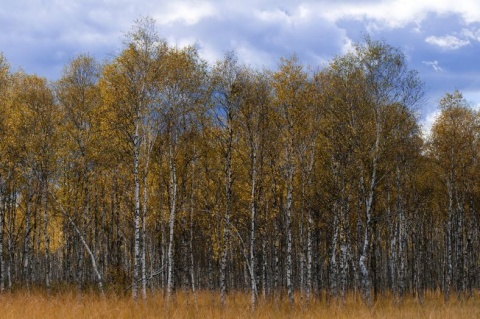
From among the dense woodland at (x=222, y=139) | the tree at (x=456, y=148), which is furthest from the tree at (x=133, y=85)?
the tree at (x=456, y=148)

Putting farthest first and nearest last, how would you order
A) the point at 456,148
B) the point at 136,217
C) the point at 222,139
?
the point at 456,148 → the point at 222,139 → the point at 136,217

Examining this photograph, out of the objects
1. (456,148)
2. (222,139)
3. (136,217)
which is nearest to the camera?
(136,217)

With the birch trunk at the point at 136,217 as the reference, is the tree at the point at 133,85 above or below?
above

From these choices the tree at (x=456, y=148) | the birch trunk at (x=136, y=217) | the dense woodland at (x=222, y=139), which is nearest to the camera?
the birch trunk at (x=136, y=217)

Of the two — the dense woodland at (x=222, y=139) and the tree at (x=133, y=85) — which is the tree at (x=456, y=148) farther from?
the tree at (x=133, y=85)

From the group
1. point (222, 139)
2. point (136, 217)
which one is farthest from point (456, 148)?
point (136, 217)

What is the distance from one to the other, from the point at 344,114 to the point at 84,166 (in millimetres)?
16793

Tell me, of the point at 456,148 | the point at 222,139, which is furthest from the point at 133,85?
the point at 456,148

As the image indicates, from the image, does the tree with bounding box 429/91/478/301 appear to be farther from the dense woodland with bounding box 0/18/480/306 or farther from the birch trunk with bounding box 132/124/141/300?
the birch trunk with bounding box 132/124/141/300

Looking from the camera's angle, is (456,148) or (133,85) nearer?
(133,85)

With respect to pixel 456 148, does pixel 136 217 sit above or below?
below

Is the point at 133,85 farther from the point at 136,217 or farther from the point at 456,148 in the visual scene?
the point at 456,148

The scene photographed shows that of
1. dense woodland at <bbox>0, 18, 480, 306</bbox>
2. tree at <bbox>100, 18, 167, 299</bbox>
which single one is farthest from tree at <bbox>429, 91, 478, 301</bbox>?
tree at <bbox>100, 18, 167, 299</bbox>

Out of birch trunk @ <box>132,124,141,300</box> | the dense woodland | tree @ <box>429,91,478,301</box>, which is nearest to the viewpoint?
birch trunk @ <box>132,124,141,300</box>
